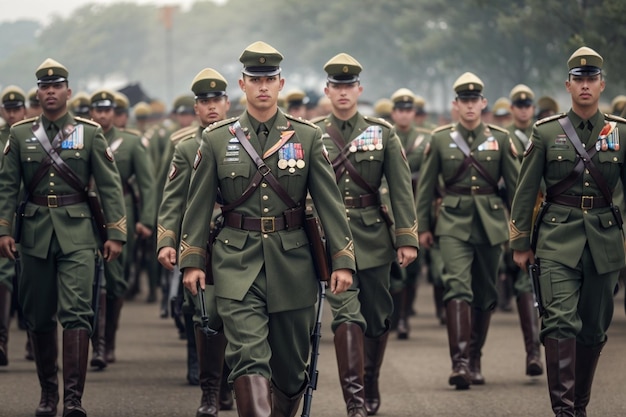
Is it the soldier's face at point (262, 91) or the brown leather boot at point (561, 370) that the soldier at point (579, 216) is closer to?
the brown leather boot at point (561, 370)

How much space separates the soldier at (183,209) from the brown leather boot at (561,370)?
75.0 inches

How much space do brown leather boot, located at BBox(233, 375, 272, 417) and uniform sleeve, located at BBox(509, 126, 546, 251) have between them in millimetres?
2390

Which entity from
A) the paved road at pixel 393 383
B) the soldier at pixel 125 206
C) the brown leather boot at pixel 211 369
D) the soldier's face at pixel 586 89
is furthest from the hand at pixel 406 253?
the soldier at pixel 125 206

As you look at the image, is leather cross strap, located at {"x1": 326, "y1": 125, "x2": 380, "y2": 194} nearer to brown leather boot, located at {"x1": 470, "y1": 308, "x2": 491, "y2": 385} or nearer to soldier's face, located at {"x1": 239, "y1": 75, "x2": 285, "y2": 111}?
brown leather boot, located at {"x1": 470, "y1": 308, "x2": 491, "y2": 385}

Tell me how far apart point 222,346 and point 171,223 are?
1649 mm

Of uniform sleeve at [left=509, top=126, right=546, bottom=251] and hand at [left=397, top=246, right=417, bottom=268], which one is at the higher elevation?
uniform sleeve at [left=509, top=126, right=546, bottom=251]

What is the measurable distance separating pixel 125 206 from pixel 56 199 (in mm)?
2730

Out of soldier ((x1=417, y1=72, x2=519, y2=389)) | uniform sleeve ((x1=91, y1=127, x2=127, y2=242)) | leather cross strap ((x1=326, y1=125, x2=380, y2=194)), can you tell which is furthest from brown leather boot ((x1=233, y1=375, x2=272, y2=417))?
soldier ((x1=417, y1=72, x2=519, y2=389))

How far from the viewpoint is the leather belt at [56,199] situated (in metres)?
10.6

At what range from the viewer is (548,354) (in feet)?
31.2

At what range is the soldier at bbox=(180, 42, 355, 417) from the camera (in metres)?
8.44

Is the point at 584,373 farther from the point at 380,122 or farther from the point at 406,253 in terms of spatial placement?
the point at 380,122

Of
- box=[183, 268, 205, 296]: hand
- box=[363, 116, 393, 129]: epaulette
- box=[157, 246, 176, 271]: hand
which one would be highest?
box=[363, 116, 393, 129]: epaulette

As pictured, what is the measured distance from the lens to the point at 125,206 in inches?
526
